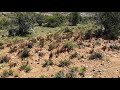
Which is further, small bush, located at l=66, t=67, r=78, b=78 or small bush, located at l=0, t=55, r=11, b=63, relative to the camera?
small bush, located at l=0, t=55, r=11, b=63

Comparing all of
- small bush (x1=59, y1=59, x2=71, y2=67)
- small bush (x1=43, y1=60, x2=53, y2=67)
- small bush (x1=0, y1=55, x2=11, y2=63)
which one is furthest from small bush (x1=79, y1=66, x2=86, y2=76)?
small bush (x1=0, y1=55, x2=11, y2=63)

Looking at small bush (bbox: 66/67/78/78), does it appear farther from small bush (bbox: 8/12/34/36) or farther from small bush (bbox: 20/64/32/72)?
small bush (bbox: 8/12/34/36)

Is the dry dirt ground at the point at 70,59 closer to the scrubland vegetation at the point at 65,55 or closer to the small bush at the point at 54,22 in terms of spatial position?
the scrubland vegetation at the point at 65,55

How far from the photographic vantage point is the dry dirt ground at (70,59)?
34.8 ft

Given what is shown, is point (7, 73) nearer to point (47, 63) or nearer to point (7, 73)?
point (7, 73)

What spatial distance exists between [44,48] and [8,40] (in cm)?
418

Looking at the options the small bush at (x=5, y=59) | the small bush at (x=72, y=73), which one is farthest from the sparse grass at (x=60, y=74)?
the small bush at (x=5, y=59)

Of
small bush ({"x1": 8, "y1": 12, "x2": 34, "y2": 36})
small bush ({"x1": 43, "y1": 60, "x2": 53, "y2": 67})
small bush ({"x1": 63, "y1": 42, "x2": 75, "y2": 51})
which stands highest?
small bush ({"x1": 8, "y1": 12, "x2": 34, "y2": 36})

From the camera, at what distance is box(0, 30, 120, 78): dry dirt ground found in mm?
10594

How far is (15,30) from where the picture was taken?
2103cm
